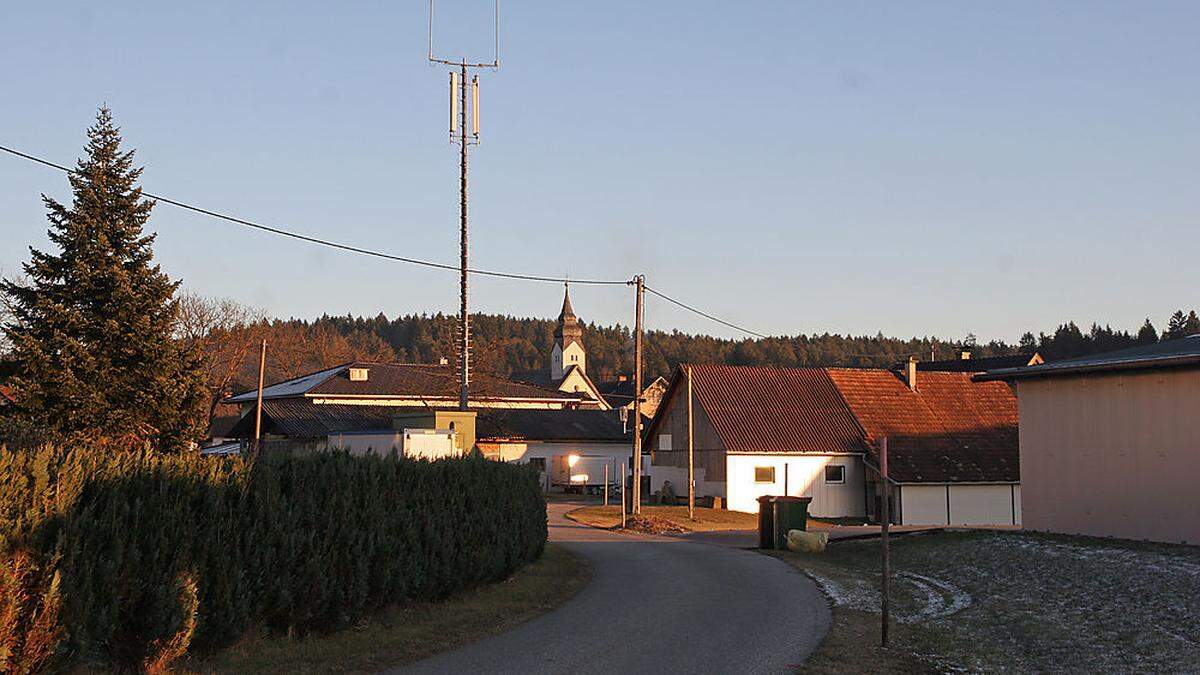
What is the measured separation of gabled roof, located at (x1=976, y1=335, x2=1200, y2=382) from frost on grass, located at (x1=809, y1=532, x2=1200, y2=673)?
363cm

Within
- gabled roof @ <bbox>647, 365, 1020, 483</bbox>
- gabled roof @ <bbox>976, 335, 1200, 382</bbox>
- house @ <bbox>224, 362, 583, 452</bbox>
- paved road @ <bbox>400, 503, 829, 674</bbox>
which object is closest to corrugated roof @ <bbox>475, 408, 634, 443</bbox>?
house @ <bbox>224, 362, 583, 452</bbox>

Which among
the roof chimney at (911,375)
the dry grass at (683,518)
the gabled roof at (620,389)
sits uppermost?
the gabled roof at (620,389)

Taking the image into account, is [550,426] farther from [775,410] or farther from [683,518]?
[683,518]

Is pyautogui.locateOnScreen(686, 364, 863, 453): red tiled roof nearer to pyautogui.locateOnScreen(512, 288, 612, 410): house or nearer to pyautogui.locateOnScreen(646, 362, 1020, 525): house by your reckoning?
pyautogui.locateOnScreen(646, 362, 1020, 525): house

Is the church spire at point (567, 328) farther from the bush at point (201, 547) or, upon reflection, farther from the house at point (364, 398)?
the bush at point (201, 547)

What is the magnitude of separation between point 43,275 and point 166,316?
3127mm

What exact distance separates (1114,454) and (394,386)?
192 ft

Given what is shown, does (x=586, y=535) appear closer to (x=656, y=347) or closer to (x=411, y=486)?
(x=411, y=486)

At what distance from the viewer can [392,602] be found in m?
15.0

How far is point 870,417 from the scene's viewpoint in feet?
171

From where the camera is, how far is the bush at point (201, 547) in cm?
933

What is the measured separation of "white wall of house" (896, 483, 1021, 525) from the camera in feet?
155

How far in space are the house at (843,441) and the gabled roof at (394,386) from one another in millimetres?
21722

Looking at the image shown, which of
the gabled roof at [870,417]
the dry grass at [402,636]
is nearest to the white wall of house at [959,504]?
the gabled roof at [870,417]
